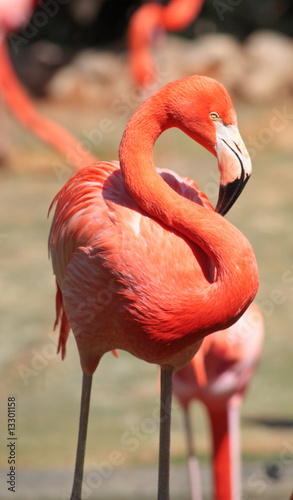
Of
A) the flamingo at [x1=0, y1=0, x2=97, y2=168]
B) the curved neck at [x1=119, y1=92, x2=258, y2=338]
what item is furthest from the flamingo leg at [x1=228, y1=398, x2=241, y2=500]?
the flamingo at [x1=0, y1=0, x2=97, y2=168]

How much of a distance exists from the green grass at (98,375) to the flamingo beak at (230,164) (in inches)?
91.8

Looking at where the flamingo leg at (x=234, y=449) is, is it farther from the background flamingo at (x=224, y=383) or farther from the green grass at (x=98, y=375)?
the green grass at (x=98, y=375)

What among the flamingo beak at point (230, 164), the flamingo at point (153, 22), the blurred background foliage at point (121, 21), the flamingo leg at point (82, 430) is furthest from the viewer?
the blurred background foliage at point (121, 21)

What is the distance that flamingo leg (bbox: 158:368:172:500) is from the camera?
84.4 inches

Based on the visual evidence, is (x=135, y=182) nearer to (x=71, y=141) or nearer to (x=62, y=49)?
(x=71, y=141)

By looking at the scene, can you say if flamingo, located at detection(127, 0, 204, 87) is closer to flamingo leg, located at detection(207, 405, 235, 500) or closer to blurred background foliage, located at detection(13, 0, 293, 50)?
flamingo leg, located at detection(207, 405, 235, 500)

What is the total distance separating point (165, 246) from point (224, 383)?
136 centimetres

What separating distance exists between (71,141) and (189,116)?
115 inches

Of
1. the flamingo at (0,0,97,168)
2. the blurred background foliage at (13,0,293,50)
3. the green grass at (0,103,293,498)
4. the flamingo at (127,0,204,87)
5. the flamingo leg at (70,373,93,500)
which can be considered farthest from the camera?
the blurred background foliage at (13,0,293,50)

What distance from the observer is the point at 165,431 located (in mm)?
2152

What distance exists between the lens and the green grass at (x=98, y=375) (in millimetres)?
4016

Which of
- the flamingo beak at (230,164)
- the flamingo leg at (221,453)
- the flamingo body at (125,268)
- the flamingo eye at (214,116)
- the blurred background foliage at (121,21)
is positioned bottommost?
the flamingo leg at (221,453)

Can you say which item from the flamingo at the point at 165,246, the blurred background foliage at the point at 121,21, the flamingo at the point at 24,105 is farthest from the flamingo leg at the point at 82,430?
the blurred background foliage at the point at 121,21

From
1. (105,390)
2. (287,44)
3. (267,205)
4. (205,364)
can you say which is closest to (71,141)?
(105,390)
